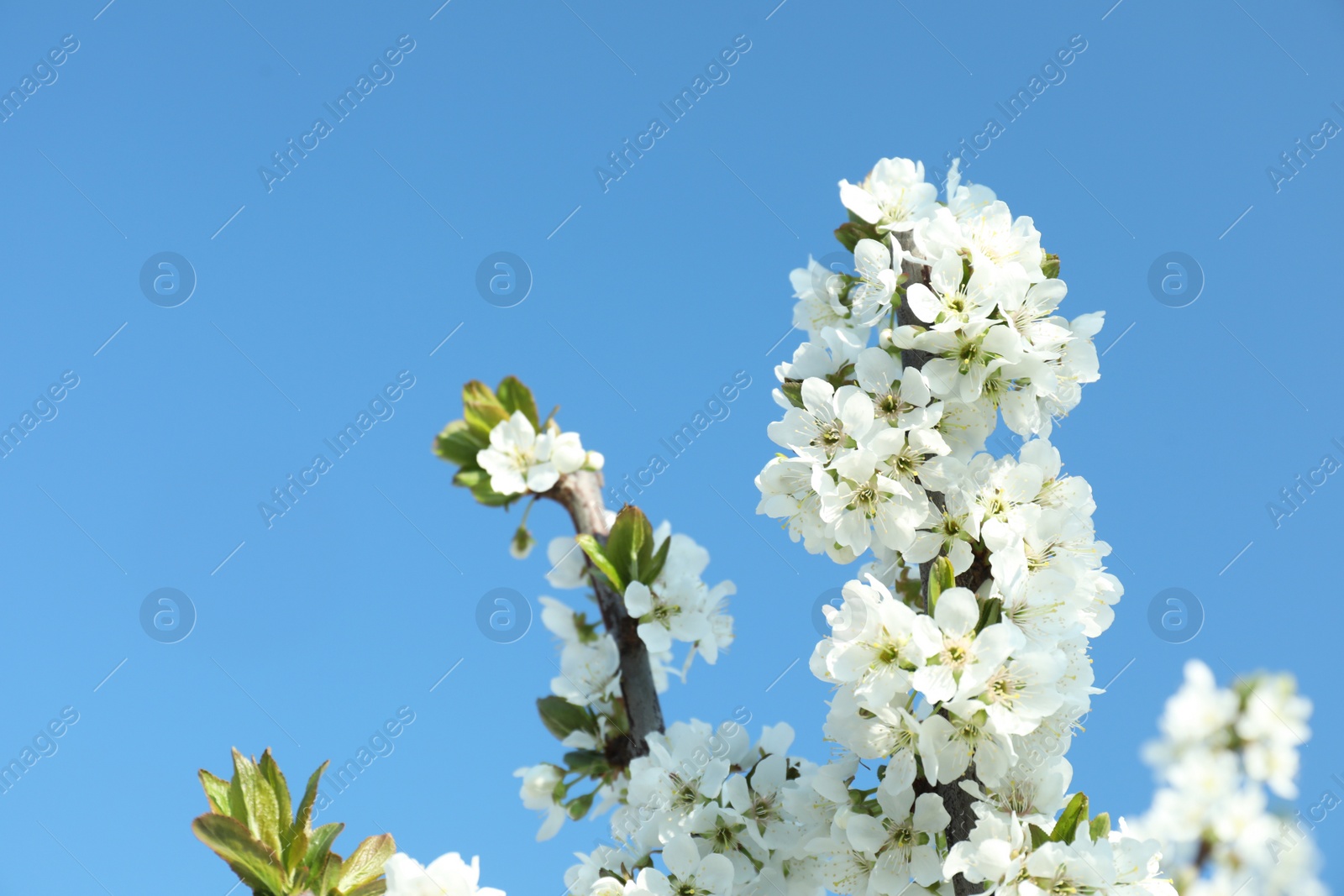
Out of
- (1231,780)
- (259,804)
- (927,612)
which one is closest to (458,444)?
(259,804)

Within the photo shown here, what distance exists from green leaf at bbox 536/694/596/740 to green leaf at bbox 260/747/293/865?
70cm

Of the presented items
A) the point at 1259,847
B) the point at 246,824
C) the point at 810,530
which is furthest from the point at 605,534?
the point at 1259,847

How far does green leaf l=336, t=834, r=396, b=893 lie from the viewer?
1838mm

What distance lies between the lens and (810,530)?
1806 mm

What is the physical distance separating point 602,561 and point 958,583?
869 millimetres

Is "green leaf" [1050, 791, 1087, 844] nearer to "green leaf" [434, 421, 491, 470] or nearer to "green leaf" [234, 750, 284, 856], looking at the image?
"green leaf" [234, 750, 284, 856]

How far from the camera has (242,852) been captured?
173cm

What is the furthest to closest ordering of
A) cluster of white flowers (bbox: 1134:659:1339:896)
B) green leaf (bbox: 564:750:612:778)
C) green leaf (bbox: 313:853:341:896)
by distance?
cluster of white flowers (bbox: 1134:659:1339:896) → green leaf (bbox: 564:750:612:778) → green leaf (bbox: 313:853:341:896)

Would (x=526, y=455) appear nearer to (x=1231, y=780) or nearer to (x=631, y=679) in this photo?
(x=631, y=679)

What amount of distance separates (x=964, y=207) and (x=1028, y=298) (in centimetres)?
35

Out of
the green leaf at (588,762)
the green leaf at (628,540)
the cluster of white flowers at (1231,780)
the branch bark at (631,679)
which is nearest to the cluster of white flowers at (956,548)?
the green leaf at (628,540)

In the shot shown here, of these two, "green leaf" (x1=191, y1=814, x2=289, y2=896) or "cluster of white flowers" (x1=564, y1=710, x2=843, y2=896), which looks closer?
"green leaf" (x1=191, y1=814, x2=289, y2=896)

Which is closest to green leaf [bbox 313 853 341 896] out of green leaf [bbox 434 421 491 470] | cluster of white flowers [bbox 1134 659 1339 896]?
green leaf [bbox 434 421 491 470]

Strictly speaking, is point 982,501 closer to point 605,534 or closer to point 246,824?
point 605,534
